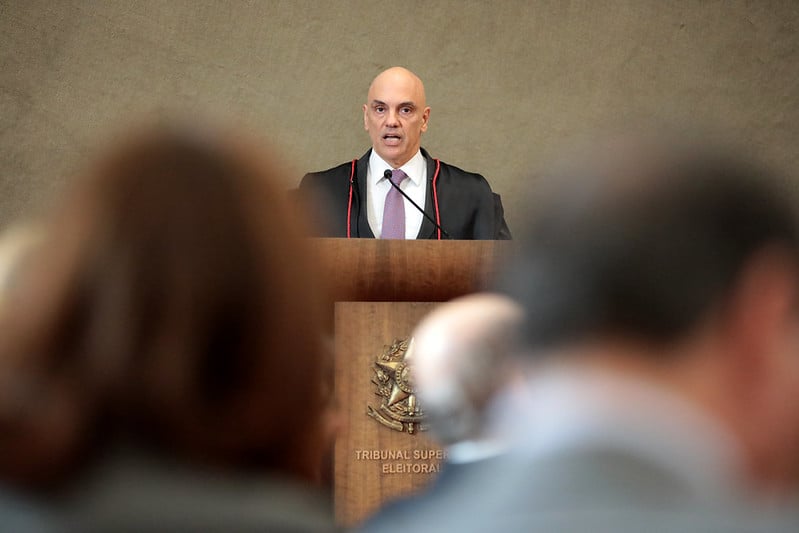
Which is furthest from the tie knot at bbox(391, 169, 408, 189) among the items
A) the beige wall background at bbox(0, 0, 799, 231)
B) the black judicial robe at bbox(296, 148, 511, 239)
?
the beige wall background at bbox(0, 0, 799, 231)

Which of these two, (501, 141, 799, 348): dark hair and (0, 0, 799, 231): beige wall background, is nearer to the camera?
(501, 141, 799, 348): dark hair

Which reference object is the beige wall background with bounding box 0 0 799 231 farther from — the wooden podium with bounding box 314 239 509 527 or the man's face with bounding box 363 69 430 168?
the wooden podium with bounding box 314 239 509 527

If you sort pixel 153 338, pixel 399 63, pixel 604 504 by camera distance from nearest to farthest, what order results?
pixel 604 504 < pixel 153 338 < pixel 399 63

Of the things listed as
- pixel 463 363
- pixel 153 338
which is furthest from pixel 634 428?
pixel 463 363

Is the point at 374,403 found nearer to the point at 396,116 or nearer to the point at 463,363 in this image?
the point at 463,363

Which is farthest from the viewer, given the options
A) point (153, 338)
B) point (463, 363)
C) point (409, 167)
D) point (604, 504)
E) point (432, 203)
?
point (409, 167)

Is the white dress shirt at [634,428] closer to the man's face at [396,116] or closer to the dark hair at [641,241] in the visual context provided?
the dark hair at [641,241]

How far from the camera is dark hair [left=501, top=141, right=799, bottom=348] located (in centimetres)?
93

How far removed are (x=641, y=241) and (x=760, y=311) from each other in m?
0.11

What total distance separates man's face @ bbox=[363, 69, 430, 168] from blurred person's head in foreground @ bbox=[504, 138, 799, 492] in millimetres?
4210

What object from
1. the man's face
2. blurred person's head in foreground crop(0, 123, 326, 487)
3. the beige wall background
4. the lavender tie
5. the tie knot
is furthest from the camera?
the beige wall background

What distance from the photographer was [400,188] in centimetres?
475

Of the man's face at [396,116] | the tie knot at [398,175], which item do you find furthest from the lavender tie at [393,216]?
the man's face at [396,116]

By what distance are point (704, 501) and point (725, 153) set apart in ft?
0.93
